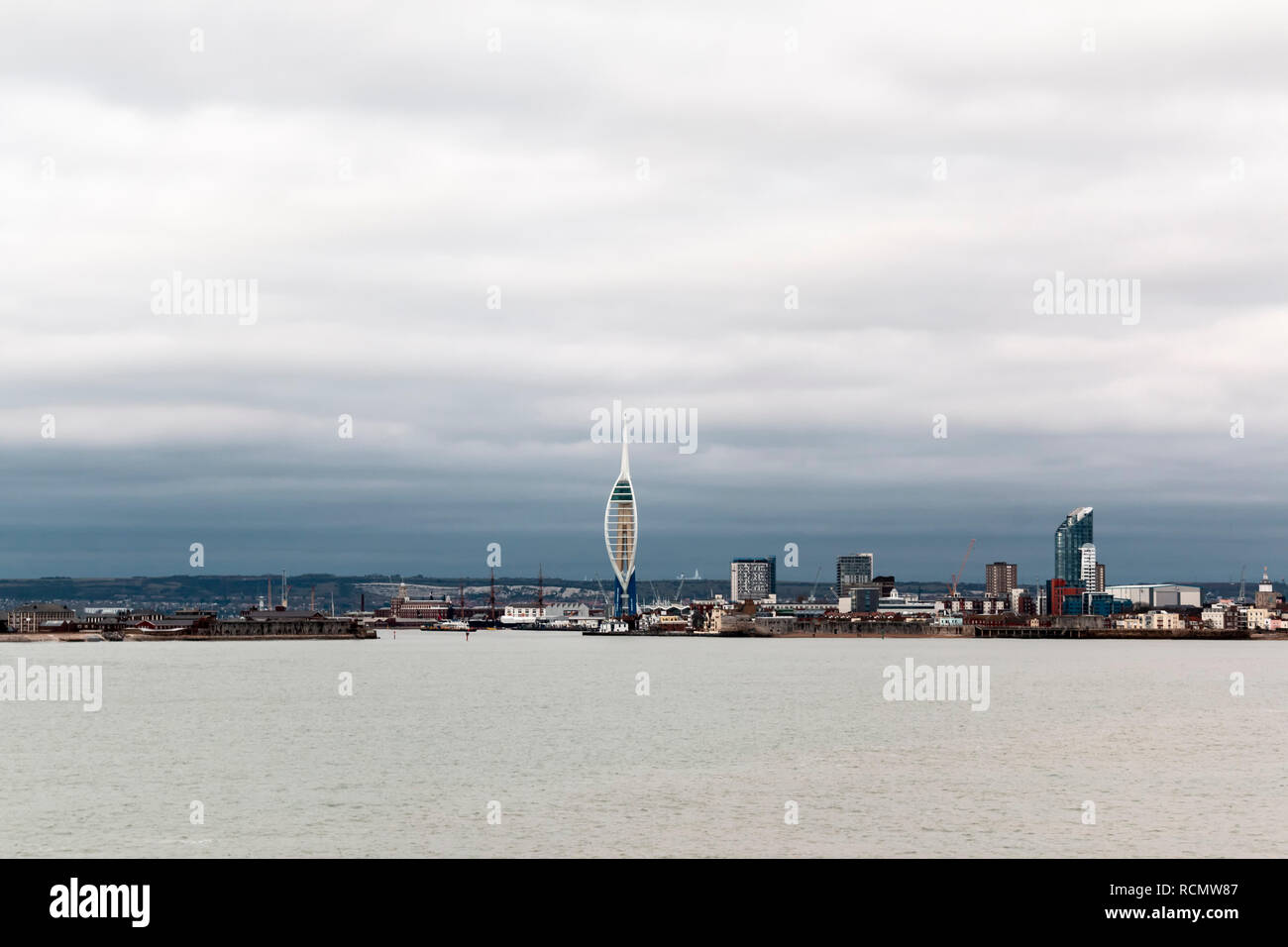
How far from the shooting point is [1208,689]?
120 metres

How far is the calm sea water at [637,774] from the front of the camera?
130 ft

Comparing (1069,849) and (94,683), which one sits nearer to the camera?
(1069,849)

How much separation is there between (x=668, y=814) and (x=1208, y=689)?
9159 cm

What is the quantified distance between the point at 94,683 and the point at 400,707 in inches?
1622

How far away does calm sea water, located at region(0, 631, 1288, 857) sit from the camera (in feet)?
130

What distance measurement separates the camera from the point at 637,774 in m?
53.7
